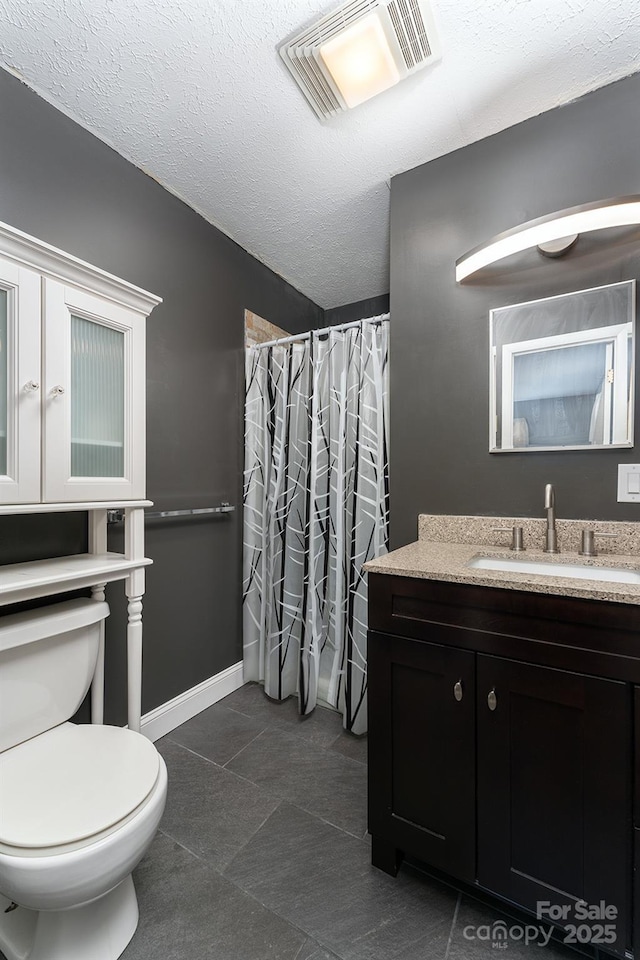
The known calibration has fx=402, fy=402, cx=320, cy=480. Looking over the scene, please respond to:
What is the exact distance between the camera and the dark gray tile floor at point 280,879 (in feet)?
3.29

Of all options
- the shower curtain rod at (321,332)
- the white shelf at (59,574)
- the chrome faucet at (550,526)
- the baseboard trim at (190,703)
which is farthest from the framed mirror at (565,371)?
the baseboard trim at (190,703)

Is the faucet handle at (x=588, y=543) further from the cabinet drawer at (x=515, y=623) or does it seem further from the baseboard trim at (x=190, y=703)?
the baseboard trim at (x=190, y=703)

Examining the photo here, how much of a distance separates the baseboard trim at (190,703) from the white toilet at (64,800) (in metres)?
0.61

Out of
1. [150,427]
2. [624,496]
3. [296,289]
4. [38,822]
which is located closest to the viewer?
[38,822]

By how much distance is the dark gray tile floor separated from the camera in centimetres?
100

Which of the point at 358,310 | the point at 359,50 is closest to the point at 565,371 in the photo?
the point at 359,50

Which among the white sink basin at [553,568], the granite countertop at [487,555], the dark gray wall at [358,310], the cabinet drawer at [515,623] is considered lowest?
the cabinet drawer at [515,623]

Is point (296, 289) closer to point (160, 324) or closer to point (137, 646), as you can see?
point (160, 324)

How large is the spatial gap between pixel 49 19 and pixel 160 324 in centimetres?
91

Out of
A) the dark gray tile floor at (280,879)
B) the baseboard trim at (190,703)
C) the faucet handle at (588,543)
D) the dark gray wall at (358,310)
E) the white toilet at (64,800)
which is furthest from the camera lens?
the dark gray wall at (358,310)

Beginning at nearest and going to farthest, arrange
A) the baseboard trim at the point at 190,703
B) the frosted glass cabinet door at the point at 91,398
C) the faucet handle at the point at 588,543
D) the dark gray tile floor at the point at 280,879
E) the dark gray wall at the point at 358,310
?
the dark gray tile floor at the point at 280,879, the frosted glass cabinet door at the point at 91,398, the faucet handle at the point at 588,543, the baseboard trim at the point at 190,703, the dark gray wall at the point at 358,310

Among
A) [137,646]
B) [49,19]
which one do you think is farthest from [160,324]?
[137,646]

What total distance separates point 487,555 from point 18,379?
4.93ft

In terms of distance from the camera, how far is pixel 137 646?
4.52 ft
